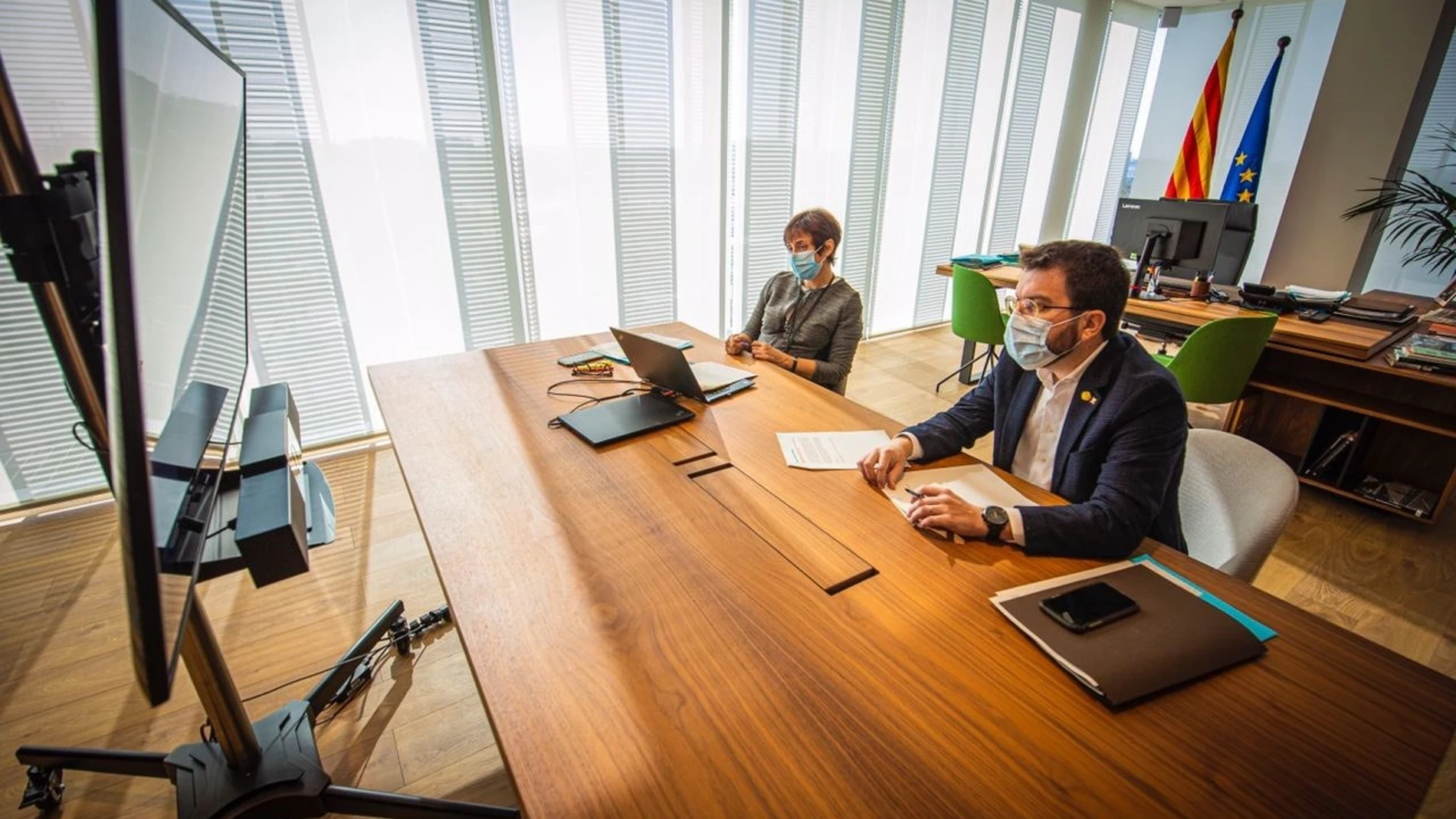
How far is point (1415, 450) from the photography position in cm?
263

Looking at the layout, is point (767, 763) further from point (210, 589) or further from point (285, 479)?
point (210, 589)

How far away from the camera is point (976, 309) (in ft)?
11.6

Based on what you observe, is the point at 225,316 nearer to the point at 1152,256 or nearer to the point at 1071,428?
the point at 1071,428

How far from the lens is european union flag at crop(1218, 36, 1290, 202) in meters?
4.70

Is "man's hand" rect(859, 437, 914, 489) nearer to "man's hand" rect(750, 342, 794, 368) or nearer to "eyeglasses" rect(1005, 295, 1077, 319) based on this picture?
"eyeglasses" rect(1005, 295, 1077, 319)

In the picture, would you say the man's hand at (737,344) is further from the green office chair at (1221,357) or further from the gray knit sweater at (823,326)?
the green office chair at (1221,357)

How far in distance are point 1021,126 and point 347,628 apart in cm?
612

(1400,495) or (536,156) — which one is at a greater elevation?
(536,156)

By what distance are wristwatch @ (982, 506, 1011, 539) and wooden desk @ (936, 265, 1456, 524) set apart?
2358 mm

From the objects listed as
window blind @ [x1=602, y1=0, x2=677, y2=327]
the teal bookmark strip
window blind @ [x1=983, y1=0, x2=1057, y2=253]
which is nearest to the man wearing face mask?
the teal bookmark strip

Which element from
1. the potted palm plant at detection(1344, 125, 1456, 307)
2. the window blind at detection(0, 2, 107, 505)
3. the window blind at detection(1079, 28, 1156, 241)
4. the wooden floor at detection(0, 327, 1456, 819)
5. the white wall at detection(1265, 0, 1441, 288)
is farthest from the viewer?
the window blind at detection(1079, 28, 1156, 241)

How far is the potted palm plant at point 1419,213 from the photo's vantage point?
3896mm

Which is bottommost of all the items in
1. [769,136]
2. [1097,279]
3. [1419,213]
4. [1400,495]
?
[1400,495]

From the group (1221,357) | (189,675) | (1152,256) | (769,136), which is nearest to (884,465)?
(189,675)
